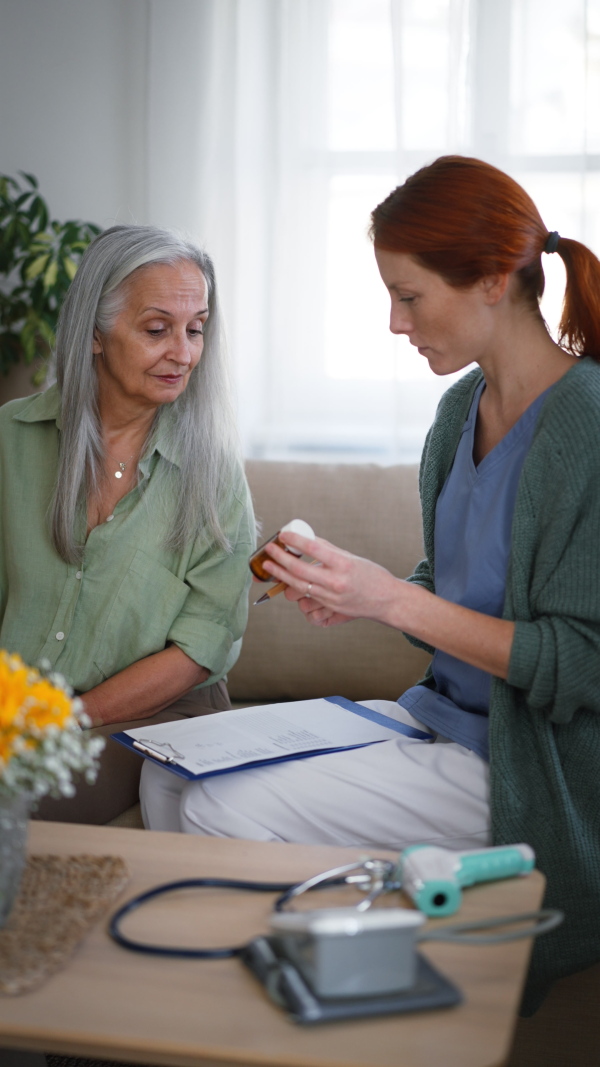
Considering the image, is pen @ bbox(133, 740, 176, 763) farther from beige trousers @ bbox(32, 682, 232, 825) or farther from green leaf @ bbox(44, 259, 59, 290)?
green leaf @ bbox(44, 259, 59, 290)

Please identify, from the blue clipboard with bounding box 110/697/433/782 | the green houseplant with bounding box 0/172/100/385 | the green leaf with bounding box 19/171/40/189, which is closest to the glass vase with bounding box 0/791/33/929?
the blue clipboard with bounding box 110/697/433/782

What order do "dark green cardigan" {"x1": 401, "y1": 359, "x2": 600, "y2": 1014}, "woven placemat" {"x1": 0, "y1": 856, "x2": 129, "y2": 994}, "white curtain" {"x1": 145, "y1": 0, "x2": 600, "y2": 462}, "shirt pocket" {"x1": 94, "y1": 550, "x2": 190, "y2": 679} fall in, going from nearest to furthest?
"woven placemat" {"x1": 0, "y1": 856, "x2": 129, "y2": 994}
"dark green cardigan" {"x1": 401, "y1": 359, "x2": 600, "y2": 1014}
"shirt pocket" {"x1": 94, "y1": 550, "x2": 190, "y2": 679}
"white curtain" {"x1": 145, "y1": 0, "x2": 600, "y2": 462}

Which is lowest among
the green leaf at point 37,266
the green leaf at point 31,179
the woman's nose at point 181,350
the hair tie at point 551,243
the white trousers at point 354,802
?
the white trousers at point 354,802

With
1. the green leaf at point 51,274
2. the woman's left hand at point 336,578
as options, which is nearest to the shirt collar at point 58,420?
the woman's left hand at point 336,578

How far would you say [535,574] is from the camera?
4.21 ft

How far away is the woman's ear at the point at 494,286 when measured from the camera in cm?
135

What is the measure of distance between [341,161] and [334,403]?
0.68 metres

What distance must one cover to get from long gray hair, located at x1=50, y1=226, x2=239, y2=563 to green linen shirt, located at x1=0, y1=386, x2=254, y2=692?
0.03 meters

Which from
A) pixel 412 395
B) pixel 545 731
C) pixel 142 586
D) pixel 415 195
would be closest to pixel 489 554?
pixel 545 731

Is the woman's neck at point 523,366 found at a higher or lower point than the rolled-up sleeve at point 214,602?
higher

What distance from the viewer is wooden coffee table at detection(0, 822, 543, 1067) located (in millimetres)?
749

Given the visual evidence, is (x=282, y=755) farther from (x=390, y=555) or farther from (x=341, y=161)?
(x=341, y=161)

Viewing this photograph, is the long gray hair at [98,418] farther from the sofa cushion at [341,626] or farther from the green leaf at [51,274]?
the green leaf at [51,274]

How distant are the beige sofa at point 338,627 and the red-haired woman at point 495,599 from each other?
623 mm
